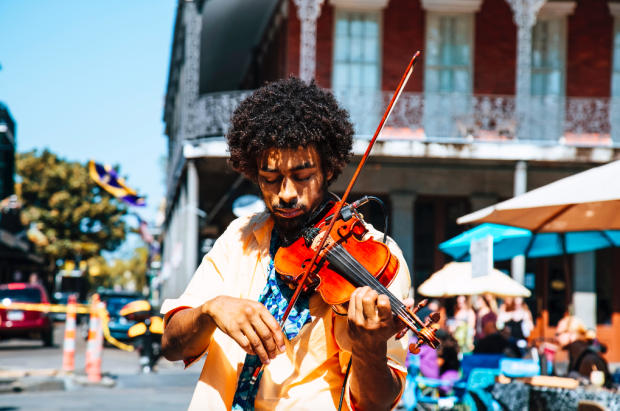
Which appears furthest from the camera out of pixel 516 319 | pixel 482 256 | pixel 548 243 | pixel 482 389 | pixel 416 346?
pixel 516 319

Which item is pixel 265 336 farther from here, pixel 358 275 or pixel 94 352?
pixel 94 352

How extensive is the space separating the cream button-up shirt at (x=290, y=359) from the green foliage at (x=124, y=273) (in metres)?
82.5

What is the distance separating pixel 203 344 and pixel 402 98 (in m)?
13.8

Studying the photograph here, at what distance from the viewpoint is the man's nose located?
1.88 meters

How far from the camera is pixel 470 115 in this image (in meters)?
15.1

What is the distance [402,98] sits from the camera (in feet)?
50.0

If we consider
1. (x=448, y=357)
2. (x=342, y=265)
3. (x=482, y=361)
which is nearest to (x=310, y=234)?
(x=342, y=265)

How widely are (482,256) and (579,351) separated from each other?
1815 mm

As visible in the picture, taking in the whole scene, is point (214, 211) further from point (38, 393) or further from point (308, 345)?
point (308, 345)

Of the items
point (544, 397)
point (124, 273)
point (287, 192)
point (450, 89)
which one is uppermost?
point (450, 89)

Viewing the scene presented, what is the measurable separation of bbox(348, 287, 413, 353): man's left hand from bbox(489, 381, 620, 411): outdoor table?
4.13 meters

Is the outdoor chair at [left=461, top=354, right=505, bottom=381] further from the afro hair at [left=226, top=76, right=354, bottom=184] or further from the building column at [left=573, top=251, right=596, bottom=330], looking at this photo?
the building column at [left=573, top=251, right=596, bottom=330]

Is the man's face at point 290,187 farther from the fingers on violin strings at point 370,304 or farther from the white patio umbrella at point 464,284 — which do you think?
the white patio umbrella at point 464,284

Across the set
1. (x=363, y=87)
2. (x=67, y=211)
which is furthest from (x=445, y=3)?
(x=67, y=211)
